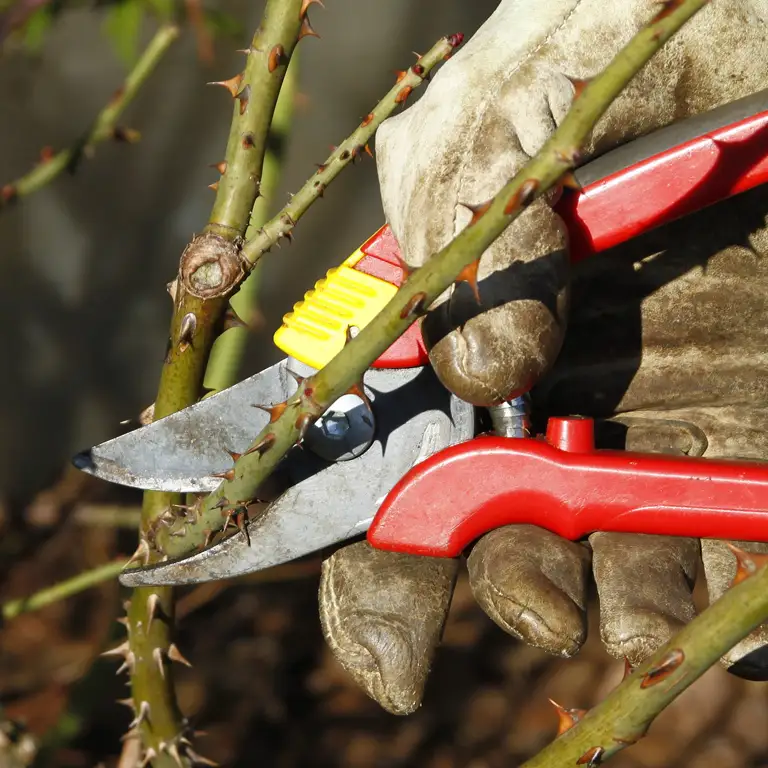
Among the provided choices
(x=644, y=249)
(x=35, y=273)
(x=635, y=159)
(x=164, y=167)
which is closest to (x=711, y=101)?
(x=644, y=249)

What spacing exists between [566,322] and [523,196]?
368mm

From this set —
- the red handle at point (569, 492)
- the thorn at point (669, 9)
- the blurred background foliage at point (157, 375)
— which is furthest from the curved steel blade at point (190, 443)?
the blurred background foliage at point (157, 375)

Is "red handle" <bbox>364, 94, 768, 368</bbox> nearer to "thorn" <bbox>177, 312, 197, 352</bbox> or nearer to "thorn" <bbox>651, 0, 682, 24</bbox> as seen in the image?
"thorn" <bbox>651, 0, 682, 24</bbox>

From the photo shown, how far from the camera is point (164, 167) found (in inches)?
125

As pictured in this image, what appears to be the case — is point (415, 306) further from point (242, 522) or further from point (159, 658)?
point (159, 658)

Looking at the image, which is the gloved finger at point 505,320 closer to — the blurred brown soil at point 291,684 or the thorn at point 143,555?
the thorn at point 143,555

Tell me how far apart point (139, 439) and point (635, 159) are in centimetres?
83

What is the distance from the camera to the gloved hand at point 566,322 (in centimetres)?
126

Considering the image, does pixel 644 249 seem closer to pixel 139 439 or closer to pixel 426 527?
pixel 426 527

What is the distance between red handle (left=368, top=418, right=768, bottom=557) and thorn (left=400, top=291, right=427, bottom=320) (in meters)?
0.38

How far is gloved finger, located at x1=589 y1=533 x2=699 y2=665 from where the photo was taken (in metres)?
1.32

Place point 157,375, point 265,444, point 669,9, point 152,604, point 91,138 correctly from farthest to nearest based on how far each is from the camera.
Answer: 1. point 157,375
2. point 91,138
3. point 152,604
4. point 265,444
5. point 669,9

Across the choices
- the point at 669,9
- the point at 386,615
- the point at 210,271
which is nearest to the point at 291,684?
the point at 386,615

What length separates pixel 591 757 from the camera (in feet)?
3.67
